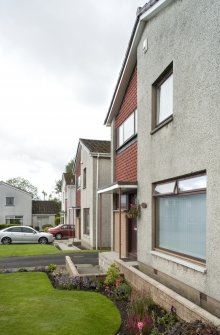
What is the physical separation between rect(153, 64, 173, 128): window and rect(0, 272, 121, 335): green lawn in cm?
480

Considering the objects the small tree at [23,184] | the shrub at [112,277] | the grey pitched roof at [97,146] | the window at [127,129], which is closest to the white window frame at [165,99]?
the window at [127,129]

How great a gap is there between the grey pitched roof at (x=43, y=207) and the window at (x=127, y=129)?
41.0m

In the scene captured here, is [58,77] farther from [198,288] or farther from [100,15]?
[198,288]

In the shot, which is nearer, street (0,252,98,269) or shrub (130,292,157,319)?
shrub (130,292,157,319)

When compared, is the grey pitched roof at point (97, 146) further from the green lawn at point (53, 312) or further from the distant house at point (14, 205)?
the distant house at point (14, 205)

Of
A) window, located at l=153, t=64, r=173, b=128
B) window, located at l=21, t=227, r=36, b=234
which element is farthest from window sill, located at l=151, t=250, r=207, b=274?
window, located at l=21, t=227, r=36, b=234

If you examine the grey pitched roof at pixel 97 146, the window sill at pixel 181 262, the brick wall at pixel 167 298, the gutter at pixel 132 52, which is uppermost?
the gutter at pixel 132 52

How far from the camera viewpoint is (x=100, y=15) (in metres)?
9.44

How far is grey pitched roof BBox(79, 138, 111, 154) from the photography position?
23.6 metres

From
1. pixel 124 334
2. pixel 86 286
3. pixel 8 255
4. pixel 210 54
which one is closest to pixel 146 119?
pixel 210 54

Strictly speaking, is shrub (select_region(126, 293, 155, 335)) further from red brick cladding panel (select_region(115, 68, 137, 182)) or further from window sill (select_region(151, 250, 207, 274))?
red brick cladding panel (select_region(115, 68, 137, 182))

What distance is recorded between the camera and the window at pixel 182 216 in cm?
708

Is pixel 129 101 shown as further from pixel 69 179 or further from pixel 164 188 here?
pixel 69 179

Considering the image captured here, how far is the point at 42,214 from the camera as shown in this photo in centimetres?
5422
